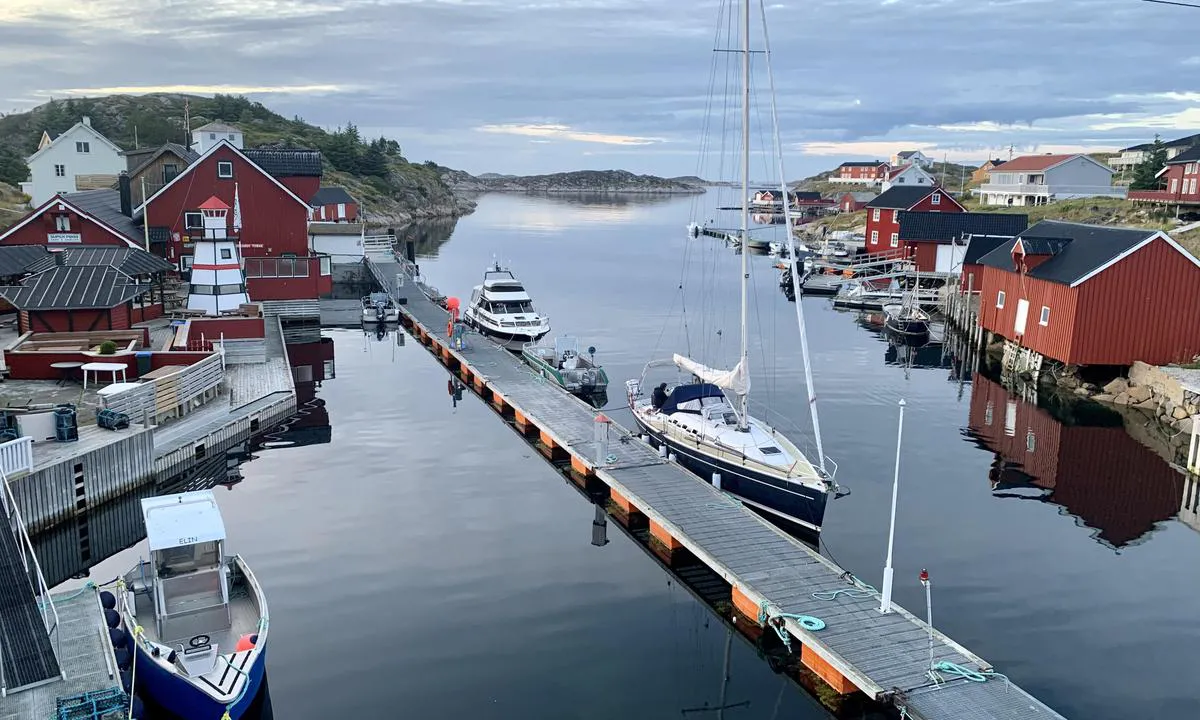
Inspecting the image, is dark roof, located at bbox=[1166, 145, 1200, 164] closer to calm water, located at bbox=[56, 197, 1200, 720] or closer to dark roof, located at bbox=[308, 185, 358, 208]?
calm water, located at bbox=[56, 197, 1200, 720]

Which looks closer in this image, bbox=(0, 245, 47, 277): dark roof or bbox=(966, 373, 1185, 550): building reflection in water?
bbox=(966, 373, 1185, 550): building reflection in water

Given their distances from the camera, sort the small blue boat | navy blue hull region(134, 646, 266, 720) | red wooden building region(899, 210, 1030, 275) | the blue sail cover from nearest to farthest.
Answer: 1. navy blue hull region(134, 646, 266, 720)
2. the small blue boat
3. the blue sail cover
4. red wooden building region(899, 210, 1030, 275)

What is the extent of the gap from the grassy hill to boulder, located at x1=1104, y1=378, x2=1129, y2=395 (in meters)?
113

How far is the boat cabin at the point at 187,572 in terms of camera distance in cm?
1686

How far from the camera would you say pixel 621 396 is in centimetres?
4025

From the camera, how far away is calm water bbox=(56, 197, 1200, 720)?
57.0 feet

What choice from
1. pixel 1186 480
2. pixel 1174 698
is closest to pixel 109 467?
pixel 1174 698

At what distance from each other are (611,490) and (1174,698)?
49.8 ft

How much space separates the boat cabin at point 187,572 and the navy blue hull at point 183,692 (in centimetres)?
79

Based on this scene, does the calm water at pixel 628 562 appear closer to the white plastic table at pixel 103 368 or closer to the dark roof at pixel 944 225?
the white plastic table at pixel 103 368

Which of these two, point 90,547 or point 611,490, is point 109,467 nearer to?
point 90,547

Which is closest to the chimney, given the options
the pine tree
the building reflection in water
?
the building reflection in water

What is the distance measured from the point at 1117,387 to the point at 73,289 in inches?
1759

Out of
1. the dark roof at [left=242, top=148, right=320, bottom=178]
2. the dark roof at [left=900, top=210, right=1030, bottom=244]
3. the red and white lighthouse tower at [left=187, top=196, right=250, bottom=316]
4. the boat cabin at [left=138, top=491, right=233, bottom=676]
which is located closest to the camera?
the boat cabin at [left=138, top=491, right=233, bottom=676]
